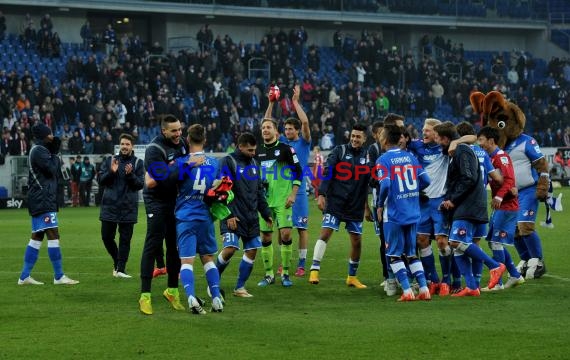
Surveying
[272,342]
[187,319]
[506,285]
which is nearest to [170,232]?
[187,319]

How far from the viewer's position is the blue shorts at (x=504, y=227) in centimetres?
1417

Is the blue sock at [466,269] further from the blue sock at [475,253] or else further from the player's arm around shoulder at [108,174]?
the player's arm around shoulder at [108,174]

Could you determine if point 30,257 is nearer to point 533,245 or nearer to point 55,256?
point 55,256

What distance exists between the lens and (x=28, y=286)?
14.6 metres

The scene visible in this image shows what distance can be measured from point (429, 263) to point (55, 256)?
5.24m

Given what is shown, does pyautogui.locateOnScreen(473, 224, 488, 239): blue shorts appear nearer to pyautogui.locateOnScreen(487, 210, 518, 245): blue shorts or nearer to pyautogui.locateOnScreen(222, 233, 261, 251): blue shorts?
pyautogui.locateOnScreen(487, 210, 518, 245): blue shorts

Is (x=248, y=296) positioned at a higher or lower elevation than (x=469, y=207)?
lower

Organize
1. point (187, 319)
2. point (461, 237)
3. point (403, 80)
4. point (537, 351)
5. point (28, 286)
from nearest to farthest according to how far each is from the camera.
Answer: point (537, 351) < point (187, 319) < point (461, 237) < point (28, 286) < point (403, 80)

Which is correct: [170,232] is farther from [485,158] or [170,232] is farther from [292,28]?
[292,28]

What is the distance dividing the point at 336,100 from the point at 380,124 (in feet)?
106

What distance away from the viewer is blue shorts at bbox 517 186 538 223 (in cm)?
1520

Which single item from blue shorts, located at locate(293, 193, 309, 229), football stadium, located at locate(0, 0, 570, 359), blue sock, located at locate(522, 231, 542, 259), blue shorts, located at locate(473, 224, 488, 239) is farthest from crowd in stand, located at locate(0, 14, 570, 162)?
blue shorts, located at locate(473, 224, 488, 239)

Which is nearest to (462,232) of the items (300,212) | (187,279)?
(300,212)

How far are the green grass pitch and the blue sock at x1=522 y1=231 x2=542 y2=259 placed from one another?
0.34 m
